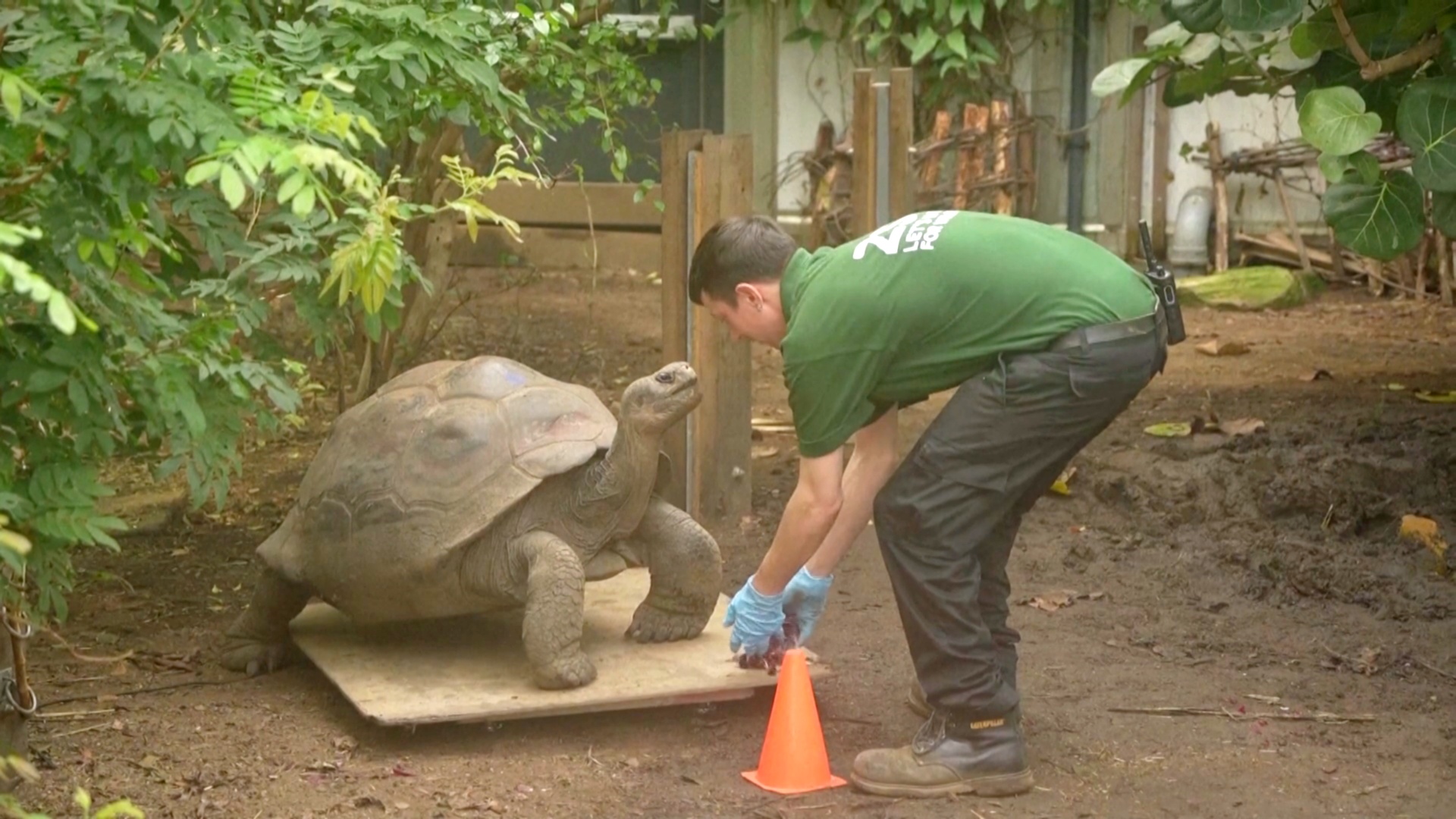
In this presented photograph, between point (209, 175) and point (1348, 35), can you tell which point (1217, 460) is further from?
point (209, 175)

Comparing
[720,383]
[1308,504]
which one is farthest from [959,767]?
[1308,504]

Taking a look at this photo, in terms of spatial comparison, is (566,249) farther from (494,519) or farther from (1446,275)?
(494,519)

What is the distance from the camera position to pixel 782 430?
8406 millimetres

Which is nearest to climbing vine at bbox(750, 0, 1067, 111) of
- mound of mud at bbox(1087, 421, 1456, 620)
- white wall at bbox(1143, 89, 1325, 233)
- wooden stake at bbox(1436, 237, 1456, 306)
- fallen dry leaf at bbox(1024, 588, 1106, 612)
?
white wall at bbox(1143, 89, 1325, 233)

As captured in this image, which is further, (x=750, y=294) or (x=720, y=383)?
(x=720, y=383)

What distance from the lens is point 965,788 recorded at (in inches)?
175

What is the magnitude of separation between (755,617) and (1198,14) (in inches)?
130

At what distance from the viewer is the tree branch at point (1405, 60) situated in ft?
20.5

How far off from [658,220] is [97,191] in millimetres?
9306

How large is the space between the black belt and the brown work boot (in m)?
1.03

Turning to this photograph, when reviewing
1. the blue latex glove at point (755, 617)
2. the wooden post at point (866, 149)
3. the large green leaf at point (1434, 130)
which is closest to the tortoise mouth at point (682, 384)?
the blue latex glove at point (755, 617)

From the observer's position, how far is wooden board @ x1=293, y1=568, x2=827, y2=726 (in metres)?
4.76

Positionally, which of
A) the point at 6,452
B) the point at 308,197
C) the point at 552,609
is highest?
the point at 308,197

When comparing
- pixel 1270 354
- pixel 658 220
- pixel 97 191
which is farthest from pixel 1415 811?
pixel 658 220
